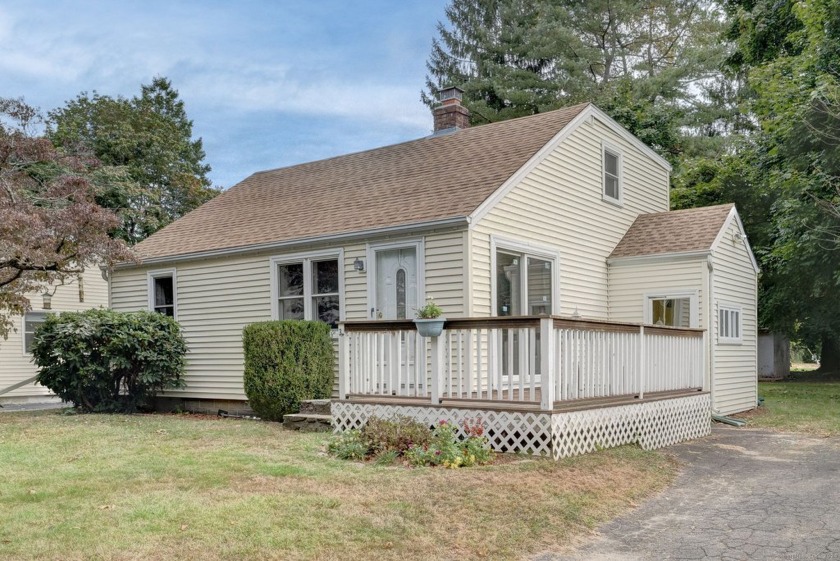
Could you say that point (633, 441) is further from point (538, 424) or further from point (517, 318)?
point (517, 318)

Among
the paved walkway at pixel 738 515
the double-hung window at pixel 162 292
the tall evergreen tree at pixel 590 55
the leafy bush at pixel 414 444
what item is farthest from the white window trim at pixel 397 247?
the tall evergreen tree at pixel 590 55

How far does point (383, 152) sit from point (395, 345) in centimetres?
737

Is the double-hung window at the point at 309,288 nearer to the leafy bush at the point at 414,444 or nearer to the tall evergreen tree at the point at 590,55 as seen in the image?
the leafy bush at the point at 414,444

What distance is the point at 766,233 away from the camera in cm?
2241

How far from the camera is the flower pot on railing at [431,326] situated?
8.41 m

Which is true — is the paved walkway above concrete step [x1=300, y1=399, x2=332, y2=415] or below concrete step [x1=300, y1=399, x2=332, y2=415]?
below

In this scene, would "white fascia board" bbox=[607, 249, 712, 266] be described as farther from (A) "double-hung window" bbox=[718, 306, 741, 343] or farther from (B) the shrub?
(B) the shrub

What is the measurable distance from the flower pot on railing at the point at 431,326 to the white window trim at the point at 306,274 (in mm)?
3508

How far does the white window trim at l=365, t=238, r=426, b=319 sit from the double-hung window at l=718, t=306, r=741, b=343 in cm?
595

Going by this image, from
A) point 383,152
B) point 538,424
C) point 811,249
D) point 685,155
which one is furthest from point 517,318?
point 685,155

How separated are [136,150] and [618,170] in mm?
22157

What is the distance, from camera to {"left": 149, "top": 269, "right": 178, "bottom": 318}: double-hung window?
47.4 ft

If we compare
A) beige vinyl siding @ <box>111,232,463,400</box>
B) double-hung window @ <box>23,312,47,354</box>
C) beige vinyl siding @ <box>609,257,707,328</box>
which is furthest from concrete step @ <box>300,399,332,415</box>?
double-hung window @ <box>23,312,47,354</box>

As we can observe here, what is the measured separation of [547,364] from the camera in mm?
7773
